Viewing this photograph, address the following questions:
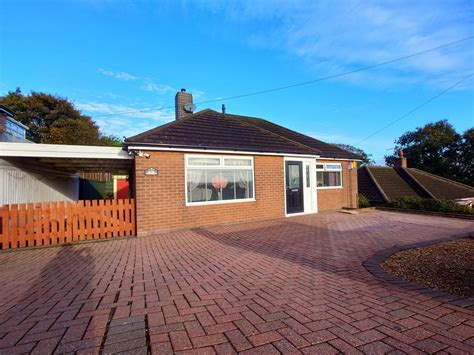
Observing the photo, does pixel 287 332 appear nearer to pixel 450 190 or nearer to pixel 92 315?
pixel 92 315

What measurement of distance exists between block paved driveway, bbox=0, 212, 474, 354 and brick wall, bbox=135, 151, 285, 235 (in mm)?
2215

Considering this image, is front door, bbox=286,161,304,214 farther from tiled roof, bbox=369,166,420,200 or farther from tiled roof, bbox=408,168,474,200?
tiled roof, bbox=408,168,474,200

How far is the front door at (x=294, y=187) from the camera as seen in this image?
38.1 ft

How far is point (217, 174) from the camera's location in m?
9.82

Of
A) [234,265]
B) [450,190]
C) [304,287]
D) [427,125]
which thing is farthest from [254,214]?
[427,125]

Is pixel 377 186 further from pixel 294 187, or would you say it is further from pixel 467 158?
pixel 467 158

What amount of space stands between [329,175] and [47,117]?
1307 inches

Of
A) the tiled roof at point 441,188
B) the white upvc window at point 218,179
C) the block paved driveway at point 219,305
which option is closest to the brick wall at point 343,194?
the white upvc window at point 218,179

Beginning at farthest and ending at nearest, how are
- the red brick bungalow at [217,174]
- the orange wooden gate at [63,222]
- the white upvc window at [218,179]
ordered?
the white upvc window at [218,179] → the red brick bungalow at [217,174] → the orange wooden gate at [63,222]

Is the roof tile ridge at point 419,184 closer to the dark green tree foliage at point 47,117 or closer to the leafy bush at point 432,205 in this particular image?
the leafy bush at point 432,205

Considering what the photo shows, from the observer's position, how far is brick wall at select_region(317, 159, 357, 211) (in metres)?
13.6

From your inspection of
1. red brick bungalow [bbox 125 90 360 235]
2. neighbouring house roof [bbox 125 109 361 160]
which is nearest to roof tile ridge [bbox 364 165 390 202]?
red brick bungalow [bbox 125 90 360 235]

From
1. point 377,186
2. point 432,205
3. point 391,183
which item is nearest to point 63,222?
point 432,205

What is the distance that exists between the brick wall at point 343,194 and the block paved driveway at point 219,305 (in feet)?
24.3
